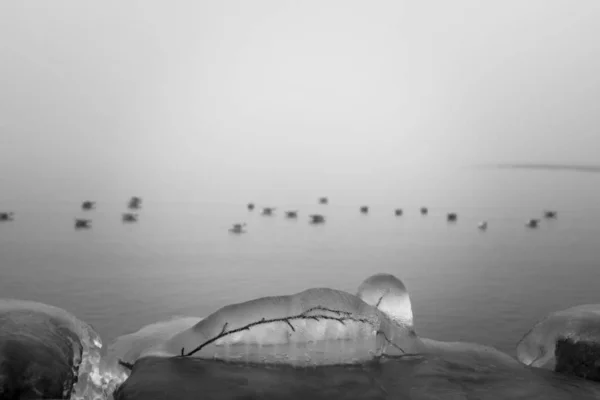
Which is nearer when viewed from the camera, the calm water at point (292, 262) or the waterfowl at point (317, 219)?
the calm water at point (292, 262)

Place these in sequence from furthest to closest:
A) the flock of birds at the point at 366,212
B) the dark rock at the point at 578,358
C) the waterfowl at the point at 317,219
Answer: the waterfowl at the point at 317,219, the flock of birds at the point at 366,212, the dark rock at the point at 578,358

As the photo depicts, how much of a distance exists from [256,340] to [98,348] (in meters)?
0.77

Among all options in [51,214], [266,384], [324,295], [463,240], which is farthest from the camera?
[51,214]

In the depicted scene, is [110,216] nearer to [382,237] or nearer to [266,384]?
[382,237]

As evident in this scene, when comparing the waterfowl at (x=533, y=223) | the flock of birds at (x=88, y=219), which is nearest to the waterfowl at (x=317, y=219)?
the flock of birds at (x=88, y=219)

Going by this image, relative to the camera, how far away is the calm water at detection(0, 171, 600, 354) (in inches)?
192

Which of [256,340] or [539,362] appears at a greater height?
[256,340]

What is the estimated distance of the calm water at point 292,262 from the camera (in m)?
4.88

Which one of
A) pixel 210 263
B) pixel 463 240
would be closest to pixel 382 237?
pixel 463 240

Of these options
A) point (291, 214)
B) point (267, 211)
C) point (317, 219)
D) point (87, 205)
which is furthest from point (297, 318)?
point (87, 205)

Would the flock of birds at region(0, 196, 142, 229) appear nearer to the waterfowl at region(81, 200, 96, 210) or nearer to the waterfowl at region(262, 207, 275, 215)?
the waterfowl at region(81, 200, 96, 210)

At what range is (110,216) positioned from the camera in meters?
11.0

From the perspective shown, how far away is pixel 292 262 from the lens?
715cm

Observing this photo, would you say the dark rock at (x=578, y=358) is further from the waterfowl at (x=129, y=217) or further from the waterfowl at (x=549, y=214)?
the waterfowl at (x=549, y=214)
